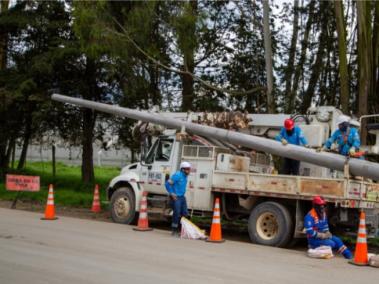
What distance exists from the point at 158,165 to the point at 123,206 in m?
1.46

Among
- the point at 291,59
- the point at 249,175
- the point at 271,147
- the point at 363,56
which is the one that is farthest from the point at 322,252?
the point at 291,59

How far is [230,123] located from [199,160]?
4.36 feet

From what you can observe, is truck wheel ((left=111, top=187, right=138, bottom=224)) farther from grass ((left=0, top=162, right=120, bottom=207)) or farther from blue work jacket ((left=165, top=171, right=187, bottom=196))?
grass ((left=0, top=162, right=120, bottom=207))

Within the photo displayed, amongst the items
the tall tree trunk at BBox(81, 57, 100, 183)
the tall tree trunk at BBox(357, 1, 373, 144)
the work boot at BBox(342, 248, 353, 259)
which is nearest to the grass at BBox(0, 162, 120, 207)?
the tall tree trunk at BBox(81, 57, 100, 183)

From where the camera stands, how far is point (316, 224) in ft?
34.5

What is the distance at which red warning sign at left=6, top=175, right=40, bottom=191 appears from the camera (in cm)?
1678

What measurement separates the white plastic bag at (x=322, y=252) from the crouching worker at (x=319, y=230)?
134 mm

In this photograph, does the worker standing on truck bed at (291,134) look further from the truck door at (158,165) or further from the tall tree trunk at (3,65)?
the tall tree trunk at (3,65)

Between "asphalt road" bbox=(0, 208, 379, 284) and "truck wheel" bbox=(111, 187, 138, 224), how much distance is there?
1767 millimetres

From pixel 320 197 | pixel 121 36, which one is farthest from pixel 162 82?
pixel 320 197

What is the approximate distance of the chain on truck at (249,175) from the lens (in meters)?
11.4

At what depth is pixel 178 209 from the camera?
12719mm

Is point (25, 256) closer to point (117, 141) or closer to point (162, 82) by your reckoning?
point (162, 82)

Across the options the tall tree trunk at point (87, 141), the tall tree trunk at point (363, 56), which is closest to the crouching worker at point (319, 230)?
the tall tree trunk at point (363, 56)
